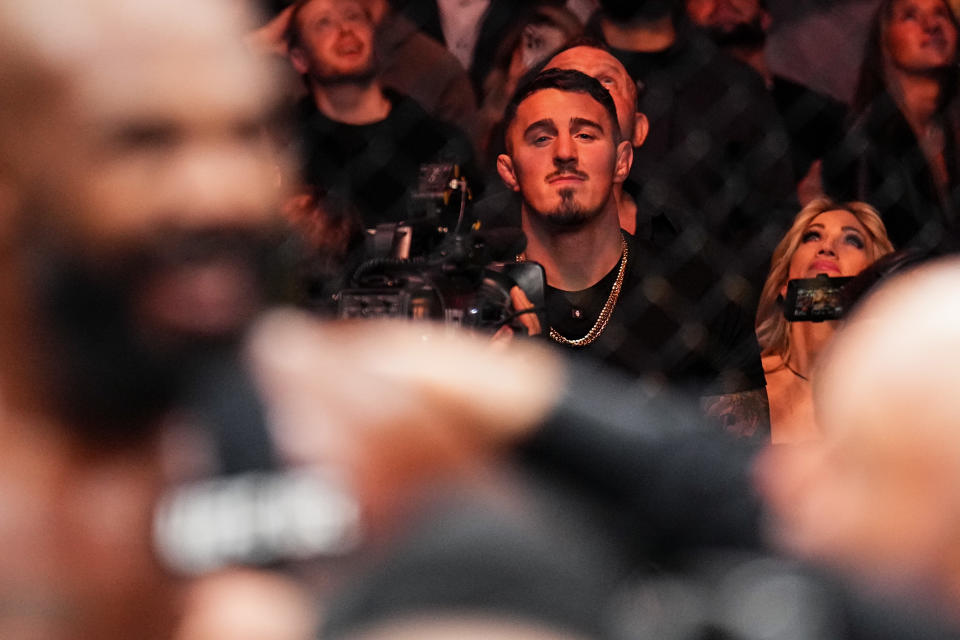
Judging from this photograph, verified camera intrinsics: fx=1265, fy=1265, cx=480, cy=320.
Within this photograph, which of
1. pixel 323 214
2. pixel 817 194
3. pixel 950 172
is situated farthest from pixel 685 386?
pixel 950 172

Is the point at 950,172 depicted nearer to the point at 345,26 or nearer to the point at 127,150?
the point at 345,26

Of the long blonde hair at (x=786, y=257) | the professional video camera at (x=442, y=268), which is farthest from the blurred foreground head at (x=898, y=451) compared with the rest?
the long blonde hair at (x=786, y=257)

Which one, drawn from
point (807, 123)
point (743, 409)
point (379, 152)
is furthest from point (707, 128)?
point (743, 409)

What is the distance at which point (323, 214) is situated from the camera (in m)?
1.11

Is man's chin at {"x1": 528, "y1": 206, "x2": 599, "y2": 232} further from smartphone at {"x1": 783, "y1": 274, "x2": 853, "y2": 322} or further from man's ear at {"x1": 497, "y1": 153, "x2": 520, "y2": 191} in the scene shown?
smartphone at {"x1": 783, "y1": 274, "x2": 853, "y2": 322}

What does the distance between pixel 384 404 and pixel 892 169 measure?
1.17 m

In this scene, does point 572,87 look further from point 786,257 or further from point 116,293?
point 116,293

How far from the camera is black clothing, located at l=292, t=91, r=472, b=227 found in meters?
1.20

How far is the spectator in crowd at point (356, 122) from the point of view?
1.22 meters

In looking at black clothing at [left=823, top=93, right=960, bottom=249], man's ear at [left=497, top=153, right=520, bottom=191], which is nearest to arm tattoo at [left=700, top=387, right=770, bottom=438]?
man's ear at [left=497, top=153, right=520, bottom=191]

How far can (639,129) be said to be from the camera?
3.77 ft

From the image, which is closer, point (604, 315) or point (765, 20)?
point (604, 315)

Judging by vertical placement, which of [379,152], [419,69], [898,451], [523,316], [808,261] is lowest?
[898,451]

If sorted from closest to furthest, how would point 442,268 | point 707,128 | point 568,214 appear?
point 442,268 < point 568,214 < point 707,128
